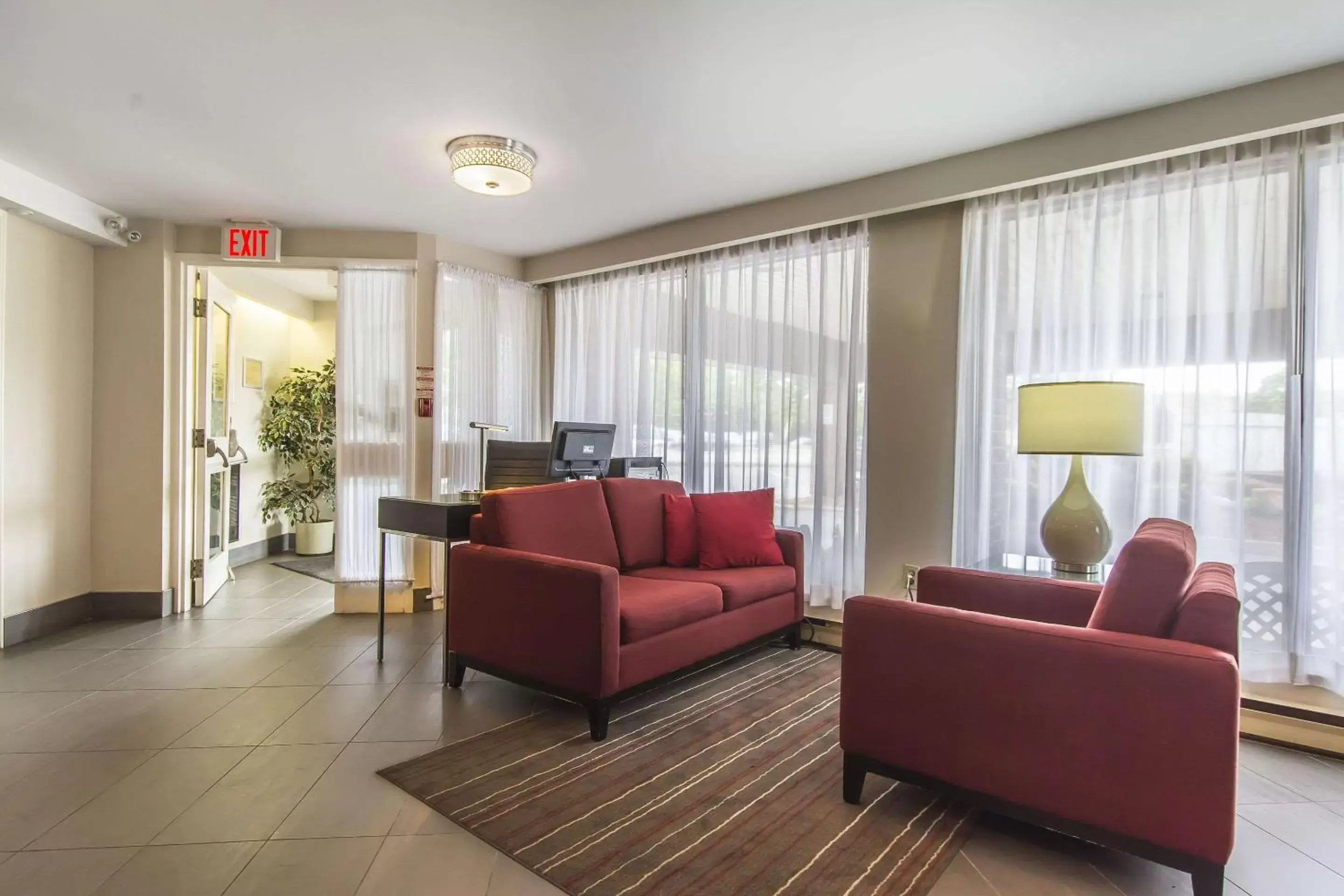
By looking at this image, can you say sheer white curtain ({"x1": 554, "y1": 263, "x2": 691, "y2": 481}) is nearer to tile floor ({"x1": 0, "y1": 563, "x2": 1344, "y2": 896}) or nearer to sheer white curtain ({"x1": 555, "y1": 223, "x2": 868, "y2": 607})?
sheer white curtain ({"x1": 555, "y1": 223, "x2": 868, "y2": 607})

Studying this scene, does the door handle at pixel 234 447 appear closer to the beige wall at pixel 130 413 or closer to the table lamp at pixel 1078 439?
the beige wall at pixel 130 413

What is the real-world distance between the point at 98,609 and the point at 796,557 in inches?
171

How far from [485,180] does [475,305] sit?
169 cm

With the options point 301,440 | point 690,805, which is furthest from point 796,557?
point 301,440

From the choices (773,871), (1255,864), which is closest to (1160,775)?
(1255,864)

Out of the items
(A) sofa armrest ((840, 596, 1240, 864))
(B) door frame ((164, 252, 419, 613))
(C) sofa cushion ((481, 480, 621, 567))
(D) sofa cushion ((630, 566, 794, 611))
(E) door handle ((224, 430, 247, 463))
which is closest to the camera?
(A) sofa armrest ((840, 596, 1240, 864))

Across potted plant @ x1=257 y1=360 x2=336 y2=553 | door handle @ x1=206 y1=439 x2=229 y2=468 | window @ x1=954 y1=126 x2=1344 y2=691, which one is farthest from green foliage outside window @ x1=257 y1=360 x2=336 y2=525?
window @ x1=954 y1=126 x2=1344 y2=691

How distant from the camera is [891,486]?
348cm

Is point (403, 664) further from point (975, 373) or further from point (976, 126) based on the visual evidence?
point (976, 126)

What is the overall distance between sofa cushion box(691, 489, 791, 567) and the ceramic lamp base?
1.34 metres

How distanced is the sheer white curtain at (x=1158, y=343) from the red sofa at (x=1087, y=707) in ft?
3.02

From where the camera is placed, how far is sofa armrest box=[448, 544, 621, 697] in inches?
95.7

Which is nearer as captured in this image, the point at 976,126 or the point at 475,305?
the point at 976,126

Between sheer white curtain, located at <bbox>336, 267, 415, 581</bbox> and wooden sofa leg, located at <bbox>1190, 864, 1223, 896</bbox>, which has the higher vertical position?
sheer white curtain, located at <bbox>336, 267, 415, 581</bbox>
